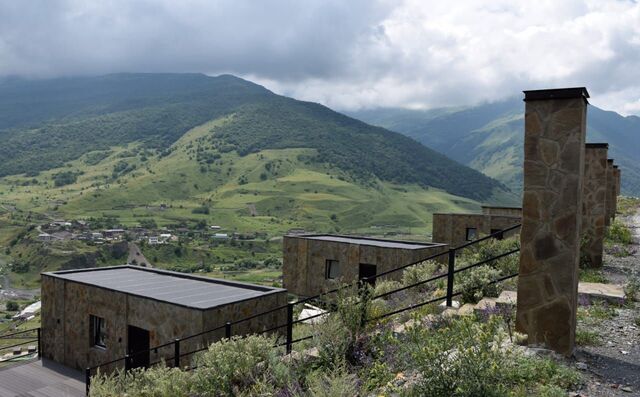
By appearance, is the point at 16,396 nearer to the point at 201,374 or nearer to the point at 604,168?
the point at 201,374

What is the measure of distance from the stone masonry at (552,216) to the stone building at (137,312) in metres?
7.90

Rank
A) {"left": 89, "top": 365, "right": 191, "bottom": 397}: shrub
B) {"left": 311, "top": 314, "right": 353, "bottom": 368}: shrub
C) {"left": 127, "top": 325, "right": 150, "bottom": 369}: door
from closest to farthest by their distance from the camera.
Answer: {"left": 89, "top": 365, "right": 191, "bottom": 397}: shrub < {"left": 311, "top": 314, "right": 353, "bottom": 368}: shrub < {"left": 127, "top": 325, "right": 150, "bottom": 369}: door

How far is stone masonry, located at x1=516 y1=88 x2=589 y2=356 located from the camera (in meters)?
6.53

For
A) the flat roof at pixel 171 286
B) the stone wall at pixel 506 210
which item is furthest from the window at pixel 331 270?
the stone wall at pixel 506 210

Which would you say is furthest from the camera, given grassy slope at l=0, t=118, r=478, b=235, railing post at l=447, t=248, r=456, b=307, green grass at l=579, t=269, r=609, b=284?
grassy slope at l=0, t=118, r=478, b=235

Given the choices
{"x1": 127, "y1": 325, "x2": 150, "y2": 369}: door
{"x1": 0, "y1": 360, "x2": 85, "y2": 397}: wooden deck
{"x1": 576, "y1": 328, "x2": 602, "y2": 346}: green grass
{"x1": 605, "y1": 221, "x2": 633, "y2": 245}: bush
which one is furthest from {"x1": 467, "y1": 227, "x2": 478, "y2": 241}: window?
{"x1": 0, "y1": 360, "x2": 85, "y2": 397}: wooden deck

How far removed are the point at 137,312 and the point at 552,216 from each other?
11181 mm

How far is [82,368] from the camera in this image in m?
15.5

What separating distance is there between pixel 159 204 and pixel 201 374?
171829 millimetres

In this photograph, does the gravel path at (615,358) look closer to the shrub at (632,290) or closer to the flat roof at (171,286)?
the shrub at (632,290)

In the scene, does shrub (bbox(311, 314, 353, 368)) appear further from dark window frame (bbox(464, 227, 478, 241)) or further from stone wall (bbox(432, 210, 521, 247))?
dark window frame (bbox(464, 227, 478, 241))

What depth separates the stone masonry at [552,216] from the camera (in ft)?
21.4

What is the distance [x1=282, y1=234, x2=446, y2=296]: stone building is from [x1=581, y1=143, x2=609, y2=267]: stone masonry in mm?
6097

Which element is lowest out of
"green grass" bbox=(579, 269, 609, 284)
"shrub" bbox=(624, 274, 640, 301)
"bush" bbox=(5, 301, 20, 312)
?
"bush" bbox=(5, 301, 20, 312)
